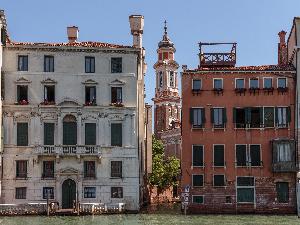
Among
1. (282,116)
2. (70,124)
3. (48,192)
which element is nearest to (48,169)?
(48,192)

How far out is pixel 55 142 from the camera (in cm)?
4584

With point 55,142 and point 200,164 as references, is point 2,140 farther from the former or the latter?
point 200,164

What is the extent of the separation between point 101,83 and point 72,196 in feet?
26.8

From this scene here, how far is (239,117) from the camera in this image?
45.6m

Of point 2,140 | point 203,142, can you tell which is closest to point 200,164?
point 203,142

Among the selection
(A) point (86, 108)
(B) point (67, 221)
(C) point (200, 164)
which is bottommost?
(B) point (67, 221)

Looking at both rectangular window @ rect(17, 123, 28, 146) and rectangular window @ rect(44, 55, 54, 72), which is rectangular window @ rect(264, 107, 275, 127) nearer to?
rectangular window @ rect(44, 55, 54, 72)

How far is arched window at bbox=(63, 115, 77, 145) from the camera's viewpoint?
46.0 metres

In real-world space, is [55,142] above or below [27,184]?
above

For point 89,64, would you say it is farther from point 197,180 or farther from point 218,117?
point 197,180

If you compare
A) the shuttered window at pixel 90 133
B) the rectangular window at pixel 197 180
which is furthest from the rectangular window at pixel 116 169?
the rectangular window at pixel 197 180

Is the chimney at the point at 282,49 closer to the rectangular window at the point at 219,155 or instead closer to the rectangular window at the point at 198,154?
the rectangular window at the point at 219,155

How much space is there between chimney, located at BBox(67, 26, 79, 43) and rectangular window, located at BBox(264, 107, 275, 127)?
1643cm

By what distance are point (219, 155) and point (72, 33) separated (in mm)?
15780
